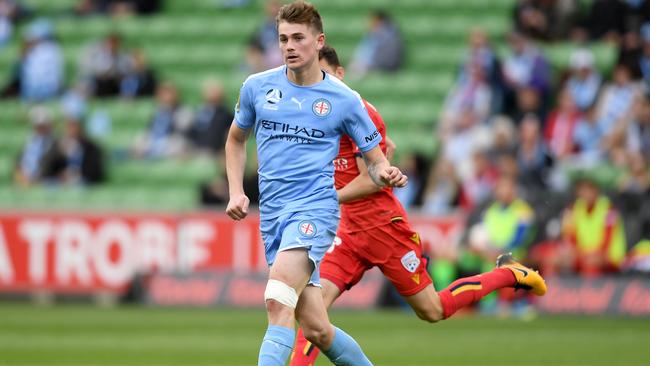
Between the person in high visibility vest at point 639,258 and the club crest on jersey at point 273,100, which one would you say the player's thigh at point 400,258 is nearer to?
the club crest on jersey at point 273,100

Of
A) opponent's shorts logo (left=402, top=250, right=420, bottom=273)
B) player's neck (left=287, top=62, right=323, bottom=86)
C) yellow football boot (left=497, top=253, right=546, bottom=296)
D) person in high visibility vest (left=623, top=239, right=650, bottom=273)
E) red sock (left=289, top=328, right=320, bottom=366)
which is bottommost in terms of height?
red sock (left=289, top=328, right=320, bottom=366)

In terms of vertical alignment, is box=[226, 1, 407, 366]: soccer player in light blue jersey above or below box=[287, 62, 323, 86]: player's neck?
below

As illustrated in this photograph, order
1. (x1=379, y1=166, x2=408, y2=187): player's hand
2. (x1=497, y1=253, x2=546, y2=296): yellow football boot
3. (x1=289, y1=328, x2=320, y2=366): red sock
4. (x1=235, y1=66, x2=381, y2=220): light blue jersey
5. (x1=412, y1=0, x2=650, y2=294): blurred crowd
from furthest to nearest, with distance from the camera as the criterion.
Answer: (x1=412, y1=0, x2=650, y2=294): blurred crowd < (x1=497, y1=253, x2=546, y2=296): yellow football boot < (x1=289, y1=328, x2=320, y2=366): red sock < (x1=235, y1=66, x2=381, y2=220): light blue jersey < (x1=379, y1=166, x2=408, y2=187): player's hand

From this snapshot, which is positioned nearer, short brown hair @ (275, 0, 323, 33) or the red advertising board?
short brown hair @ (275, 0, 323, 33)

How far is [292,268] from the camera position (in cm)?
783

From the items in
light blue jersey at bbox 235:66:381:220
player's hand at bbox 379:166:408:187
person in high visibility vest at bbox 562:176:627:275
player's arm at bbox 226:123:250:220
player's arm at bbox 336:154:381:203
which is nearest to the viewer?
player's hand at bbox 379:166:408:187

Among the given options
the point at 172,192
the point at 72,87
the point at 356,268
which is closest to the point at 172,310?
the point at 172,192

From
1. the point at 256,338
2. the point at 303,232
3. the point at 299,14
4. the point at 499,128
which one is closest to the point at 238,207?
the point at 303,232

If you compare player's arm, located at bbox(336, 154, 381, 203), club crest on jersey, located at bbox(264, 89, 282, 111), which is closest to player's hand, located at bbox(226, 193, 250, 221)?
club crest on jersey, located at bbox(264, 89, 282, 111)

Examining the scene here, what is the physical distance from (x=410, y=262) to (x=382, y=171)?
1.53 metres

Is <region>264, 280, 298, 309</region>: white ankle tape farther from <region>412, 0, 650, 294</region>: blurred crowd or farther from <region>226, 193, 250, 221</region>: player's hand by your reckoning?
<region>412, 0, 650, 294</region>: blurred crowd

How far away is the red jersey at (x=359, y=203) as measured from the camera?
9328mm

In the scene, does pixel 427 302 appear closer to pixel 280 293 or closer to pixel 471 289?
pixel 471 289

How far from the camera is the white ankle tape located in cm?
777
